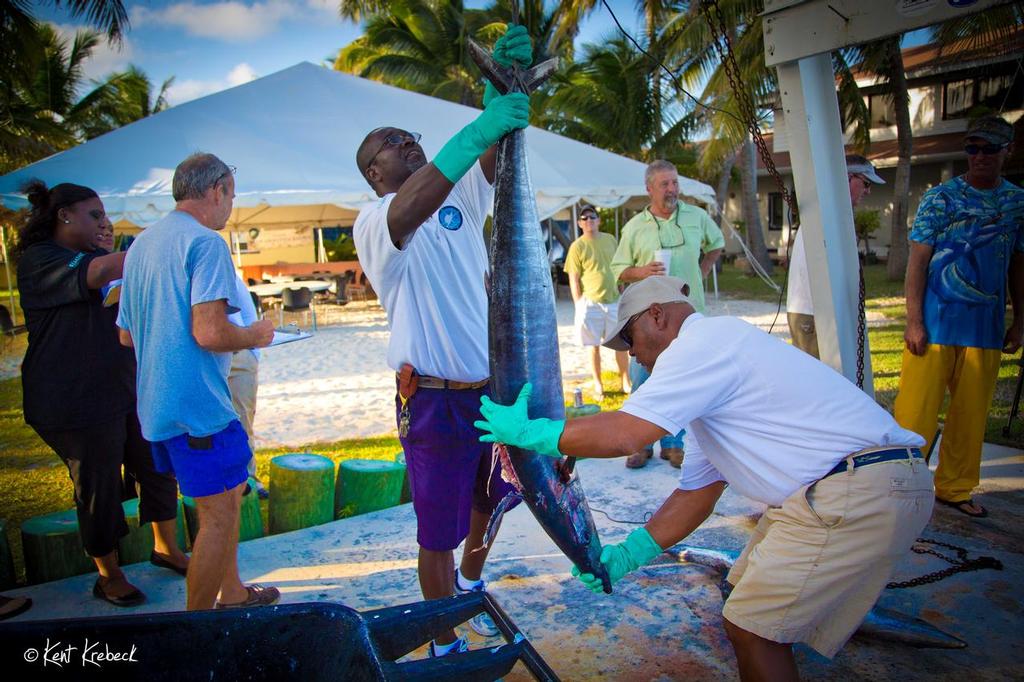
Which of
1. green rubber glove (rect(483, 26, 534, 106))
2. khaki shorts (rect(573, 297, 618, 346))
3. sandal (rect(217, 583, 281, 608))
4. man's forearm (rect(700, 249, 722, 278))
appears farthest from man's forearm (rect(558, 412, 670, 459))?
khaki shorts (rect(573, 297, 618, 346))

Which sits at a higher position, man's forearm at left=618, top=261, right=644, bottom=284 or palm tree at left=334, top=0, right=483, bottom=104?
palm tree at left=334, top=0, right=483, bottom=104

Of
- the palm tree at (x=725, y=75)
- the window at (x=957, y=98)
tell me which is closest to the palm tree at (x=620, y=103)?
the palm tree at (x=725, y=75)

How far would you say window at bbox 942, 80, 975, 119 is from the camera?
2417 centimetres

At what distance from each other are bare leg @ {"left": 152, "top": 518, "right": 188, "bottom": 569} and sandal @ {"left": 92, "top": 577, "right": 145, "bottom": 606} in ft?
0.78

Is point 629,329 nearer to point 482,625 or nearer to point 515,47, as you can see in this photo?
Result: point 515,47

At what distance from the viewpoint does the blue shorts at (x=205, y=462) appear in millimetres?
2670

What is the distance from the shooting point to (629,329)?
2.19 m

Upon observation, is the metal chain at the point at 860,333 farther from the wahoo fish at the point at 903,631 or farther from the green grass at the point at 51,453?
the green grass at the point at 51,453

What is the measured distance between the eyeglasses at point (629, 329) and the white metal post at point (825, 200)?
151cm

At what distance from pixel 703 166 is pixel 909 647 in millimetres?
19879

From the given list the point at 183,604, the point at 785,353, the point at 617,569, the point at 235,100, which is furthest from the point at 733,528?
the point at 235,100

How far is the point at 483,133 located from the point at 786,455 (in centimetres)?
126

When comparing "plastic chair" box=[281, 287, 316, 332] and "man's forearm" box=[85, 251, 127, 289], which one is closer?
"man's forearm" box=[85, 251, 127, 289]

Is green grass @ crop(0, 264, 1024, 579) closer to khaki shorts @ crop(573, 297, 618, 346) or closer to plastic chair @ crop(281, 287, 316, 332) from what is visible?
khaki shorts @ crop(573, 297, 618, 346)
